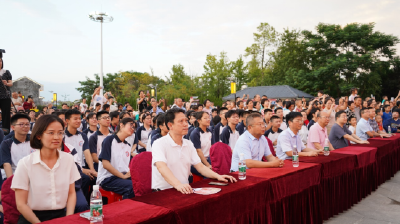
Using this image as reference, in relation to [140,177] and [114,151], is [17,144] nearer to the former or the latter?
[114,151]

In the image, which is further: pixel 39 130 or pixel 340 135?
pixel 340 135

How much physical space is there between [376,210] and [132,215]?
372 cm

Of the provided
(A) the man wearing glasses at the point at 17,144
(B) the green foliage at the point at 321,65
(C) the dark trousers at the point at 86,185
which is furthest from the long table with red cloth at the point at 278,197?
(B) the green foliage at the point at 321,65

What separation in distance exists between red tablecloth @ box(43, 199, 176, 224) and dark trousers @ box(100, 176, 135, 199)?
1456 millimetres

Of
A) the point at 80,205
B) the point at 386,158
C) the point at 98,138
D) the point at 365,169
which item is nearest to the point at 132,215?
the point at 80,205

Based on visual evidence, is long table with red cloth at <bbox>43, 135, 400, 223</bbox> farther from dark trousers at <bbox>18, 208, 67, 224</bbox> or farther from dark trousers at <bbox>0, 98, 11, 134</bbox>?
dark trousers at <bbox>0, 98, 11, 134</bbox>

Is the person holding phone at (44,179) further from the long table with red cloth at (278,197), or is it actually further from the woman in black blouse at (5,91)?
the woman in black blouse at (5,91)

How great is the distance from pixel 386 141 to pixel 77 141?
5.56 meters

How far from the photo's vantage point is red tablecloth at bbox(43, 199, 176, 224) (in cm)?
169

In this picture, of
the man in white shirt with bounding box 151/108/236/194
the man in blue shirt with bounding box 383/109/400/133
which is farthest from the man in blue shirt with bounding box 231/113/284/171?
the man in blue shirt with bounding box 383/109/400/133

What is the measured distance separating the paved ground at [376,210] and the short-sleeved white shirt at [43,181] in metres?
2.99

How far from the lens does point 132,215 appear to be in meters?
1.76

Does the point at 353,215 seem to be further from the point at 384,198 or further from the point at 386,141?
the point at 386,141

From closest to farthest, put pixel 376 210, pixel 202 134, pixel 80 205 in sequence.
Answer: pixel 80 205, pixel 376 210, pixel 202 134
